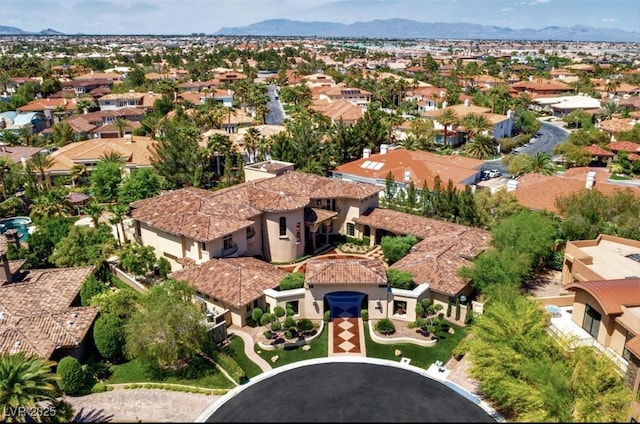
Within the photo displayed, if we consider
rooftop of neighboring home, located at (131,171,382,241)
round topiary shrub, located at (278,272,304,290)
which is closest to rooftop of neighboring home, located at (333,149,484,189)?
rooftop of neighboring home, located at (131,171,382,241)

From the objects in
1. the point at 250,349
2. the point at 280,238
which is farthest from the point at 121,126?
the point at 250,349

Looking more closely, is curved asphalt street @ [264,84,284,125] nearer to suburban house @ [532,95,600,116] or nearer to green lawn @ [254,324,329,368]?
suburban house @ [532,95,600,116]

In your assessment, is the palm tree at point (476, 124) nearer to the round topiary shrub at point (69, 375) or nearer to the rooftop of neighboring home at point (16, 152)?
the rooftop of neighboring home at point (16, 152)

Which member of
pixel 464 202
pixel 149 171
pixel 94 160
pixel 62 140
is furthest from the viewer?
pixel 62 140

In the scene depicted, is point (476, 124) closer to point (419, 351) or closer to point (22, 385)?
point (419, 351)

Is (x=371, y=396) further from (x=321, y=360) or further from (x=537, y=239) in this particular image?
(x=537, y=239)

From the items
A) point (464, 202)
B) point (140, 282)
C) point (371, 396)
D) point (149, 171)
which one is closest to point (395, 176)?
point (464, 202)

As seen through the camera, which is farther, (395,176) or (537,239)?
(395,176)
